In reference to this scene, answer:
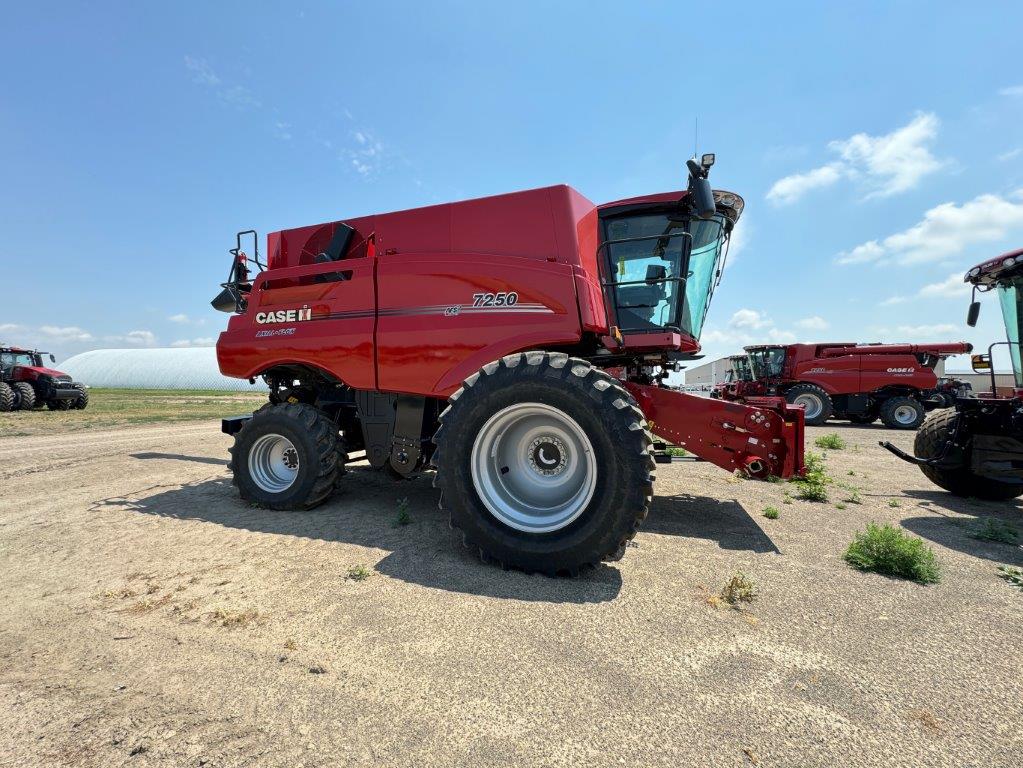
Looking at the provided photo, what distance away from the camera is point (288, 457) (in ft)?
16.4

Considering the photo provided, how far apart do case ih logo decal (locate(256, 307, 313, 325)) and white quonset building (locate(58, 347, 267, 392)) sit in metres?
64.3

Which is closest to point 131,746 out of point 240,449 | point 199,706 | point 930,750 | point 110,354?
point 199,706

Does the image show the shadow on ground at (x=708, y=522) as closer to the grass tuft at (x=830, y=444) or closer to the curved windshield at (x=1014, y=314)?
the curved windshield at (x=1014, y=314)

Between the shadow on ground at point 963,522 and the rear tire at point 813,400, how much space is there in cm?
1053

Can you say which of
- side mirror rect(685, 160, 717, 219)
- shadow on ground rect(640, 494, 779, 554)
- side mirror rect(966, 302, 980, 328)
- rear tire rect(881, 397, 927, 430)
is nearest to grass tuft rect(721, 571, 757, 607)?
shadow on ground rect(640, 494, 779, 554)

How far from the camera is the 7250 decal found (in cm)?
405

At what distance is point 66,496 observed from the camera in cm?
526

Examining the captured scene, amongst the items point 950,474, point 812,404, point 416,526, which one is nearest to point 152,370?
point 812,404

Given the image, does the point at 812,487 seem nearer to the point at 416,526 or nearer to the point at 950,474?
the point at 950,474

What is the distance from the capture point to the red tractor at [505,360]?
323 cm

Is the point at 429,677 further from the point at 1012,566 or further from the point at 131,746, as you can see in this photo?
the point at 1012,566

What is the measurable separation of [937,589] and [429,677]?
123 inches

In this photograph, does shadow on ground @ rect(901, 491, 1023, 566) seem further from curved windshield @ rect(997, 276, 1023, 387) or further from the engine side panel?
the engine side panel

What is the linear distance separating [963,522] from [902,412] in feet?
43.7
